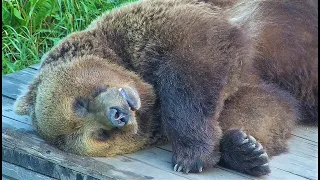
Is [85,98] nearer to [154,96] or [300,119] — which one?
[154,96]

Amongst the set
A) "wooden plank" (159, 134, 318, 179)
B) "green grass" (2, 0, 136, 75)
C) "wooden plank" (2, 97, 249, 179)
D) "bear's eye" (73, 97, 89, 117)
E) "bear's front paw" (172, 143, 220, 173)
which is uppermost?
"bear's eye" (73, 97, 89, 117)

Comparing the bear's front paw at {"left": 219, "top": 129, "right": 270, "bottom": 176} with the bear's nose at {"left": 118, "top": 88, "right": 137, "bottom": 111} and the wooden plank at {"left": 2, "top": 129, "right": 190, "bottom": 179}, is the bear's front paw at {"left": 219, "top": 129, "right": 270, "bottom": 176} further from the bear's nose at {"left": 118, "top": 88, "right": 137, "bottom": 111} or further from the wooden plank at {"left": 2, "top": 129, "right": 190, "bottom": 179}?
the bear's nose at {"left": 118, "top": 88, "right": 137, "bottom": 111}

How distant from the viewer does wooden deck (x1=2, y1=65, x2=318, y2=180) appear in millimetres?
4023

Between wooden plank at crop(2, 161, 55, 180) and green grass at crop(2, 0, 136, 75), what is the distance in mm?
2385

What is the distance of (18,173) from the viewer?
4.38 meters

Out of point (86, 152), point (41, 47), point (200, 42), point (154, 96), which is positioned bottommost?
point (41, 47)

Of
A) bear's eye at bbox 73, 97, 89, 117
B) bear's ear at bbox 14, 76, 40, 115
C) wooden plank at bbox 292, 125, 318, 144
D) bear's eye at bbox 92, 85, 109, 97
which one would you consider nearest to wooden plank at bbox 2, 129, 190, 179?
bear's ear at bbox 14, 76, 40, 115

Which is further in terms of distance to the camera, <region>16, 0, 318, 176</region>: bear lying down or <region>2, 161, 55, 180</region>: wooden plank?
<region>2, 161, 55, 180</region>: wooden plank

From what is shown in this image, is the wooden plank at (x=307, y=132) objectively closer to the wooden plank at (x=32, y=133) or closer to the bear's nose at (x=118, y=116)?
the wooden plank at (x=32, y=133)

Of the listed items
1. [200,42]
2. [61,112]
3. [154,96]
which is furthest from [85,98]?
[200,42]

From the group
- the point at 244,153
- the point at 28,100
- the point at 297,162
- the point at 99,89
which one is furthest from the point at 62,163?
the point at 297,162

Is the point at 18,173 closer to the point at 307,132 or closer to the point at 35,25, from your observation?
the point at 307,132

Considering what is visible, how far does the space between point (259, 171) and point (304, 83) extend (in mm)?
993

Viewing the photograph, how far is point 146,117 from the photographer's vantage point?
167 inches
